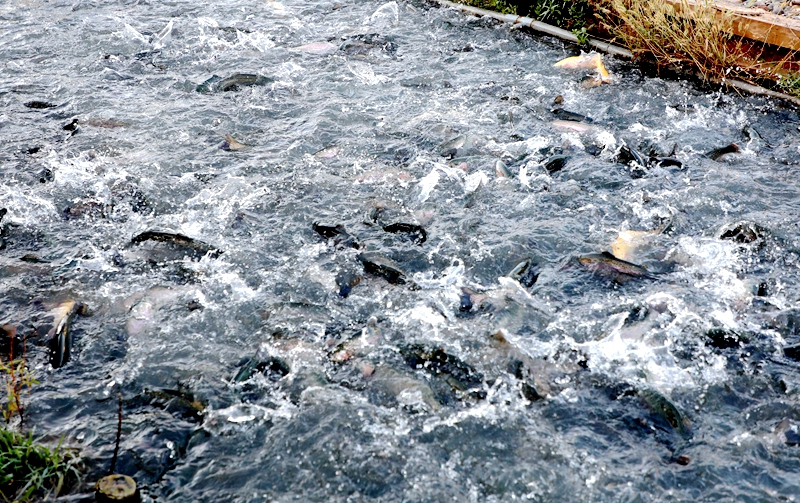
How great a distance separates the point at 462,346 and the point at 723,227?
222 centimetres

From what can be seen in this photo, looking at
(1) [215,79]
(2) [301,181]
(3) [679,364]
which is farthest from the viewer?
(1) [215,79]

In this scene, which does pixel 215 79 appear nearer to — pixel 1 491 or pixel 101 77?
pixel 101 77

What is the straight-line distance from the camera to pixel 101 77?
7035mm

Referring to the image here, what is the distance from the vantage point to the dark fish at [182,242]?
Result: 4.68m

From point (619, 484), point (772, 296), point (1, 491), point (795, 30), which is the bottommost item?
point (1, 491)

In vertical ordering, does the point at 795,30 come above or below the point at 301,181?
above

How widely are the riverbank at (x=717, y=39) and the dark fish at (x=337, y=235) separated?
411 cm

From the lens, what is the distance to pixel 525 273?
4.53m

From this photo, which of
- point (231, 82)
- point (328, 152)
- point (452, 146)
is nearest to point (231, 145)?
point (328, 152)

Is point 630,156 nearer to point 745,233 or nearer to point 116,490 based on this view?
point 745,233

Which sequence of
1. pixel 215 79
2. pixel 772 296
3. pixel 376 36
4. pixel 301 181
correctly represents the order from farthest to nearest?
pixel 376 36 → pixel 215 79 → pixel 301 181 → pixel 772 296

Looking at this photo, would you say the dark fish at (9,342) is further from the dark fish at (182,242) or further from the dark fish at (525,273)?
the dark fish at (525,273)

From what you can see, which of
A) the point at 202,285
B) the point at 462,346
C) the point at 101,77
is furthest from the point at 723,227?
the point at 101,77

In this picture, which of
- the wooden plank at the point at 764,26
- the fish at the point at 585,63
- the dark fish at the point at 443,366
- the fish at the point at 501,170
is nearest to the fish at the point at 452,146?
the fish at the point at 501,170
